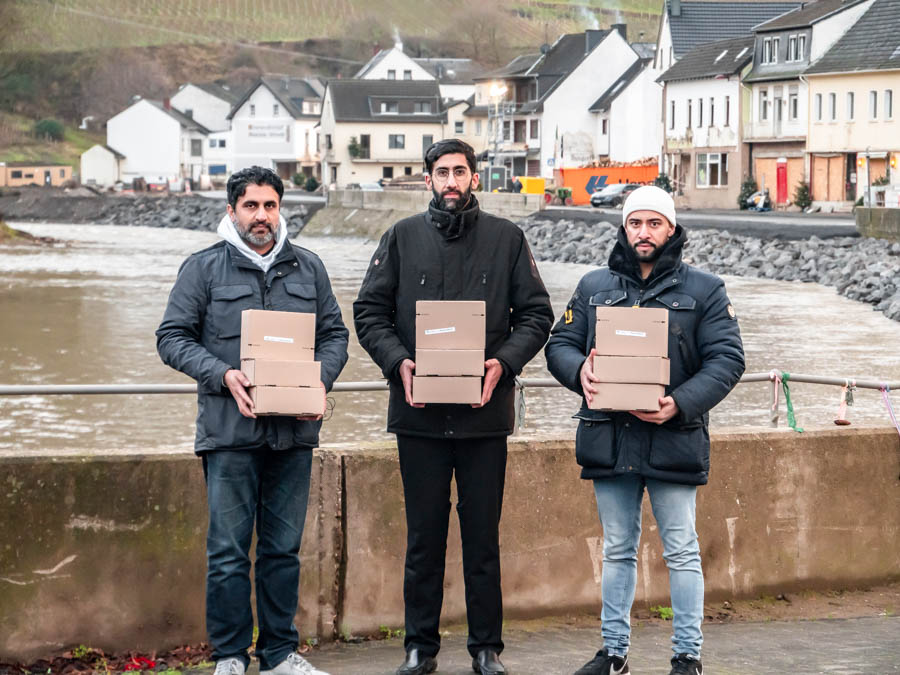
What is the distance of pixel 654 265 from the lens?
5.41 metres

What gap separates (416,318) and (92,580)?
1.63m

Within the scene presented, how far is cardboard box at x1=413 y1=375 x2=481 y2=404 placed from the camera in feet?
17.6

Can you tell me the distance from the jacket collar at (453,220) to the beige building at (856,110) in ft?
172

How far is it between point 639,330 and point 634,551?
810mm

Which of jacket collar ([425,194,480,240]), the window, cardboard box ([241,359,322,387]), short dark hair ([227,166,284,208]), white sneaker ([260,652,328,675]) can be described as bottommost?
white sneaker ([260,652,328,675])

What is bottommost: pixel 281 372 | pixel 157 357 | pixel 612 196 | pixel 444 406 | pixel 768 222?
pixel 157 357

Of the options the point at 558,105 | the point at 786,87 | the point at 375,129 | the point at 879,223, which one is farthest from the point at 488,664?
the point at 375,129

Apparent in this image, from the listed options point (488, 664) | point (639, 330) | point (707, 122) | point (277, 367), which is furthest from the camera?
point (707, 122)

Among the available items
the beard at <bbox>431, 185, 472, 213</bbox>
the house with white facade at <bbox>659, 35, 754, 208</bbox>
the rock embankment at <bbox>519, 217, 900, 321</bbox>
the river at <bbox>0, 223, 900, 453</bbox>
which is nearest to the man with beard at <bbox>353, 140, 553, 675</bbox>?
the beard at <bbox>431, 185, 472, 213</bbox>

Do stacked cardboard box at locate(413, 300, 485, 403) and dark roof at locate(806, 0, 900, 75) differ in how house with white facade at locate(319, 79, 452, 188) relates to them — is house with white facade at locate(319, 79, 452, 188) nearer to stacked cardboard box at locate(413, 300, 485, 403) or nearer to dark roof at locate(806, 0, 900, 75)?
dark roof at locate(806, 0, 900, 75)

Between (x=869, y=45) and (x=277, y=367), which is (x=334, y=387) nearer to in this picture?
(x=277, y=367)

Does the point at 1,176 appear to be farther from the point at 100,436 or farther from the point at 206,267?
the point at 206,267

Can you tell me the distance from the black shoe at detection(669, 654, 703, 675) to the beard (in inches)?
69.9

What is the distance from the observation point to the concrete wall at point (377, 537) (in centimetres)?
576
